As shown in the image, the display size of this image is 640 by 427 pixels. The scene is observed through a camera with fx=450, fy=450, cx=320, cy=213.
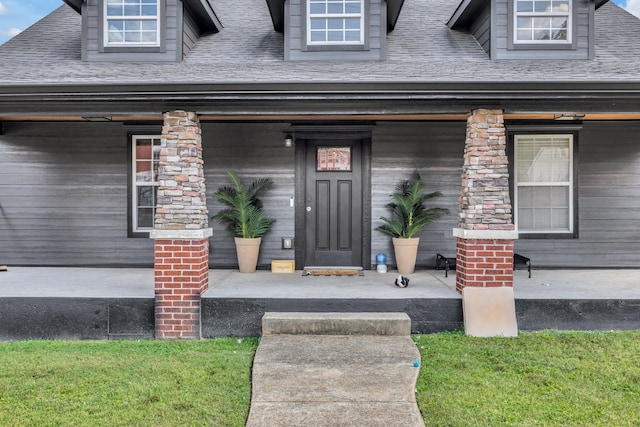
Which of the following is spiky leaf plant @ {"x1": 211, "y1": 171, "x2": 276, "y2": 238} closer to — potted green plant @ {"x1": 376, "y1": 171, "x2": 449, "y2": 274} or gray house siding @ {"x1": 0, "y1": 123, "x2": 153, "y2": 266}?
gray house siding @ {"x1": 0, "y1": 123, "x2": 153, "y2": 266}

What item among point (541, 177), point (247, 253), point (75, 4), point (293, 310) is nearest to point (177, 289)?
point (293, 310)

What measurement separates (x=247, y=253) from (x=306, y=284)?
1.29 metres

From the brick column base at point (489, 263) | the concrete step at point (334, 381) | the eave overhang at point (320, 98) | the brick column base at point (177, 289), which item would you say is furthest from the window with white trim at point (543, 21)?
the brick column base at point (177, 289)

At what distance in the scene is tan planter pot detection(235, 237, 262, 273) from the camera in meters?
6.54

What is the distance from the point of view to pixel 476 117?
4.97 metres

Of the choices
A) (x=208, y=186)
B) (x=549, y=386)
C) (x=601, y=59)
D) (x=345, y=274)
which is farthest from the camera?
(x=208, y=186)

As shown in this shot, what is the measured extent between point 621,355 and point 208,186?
560 cm

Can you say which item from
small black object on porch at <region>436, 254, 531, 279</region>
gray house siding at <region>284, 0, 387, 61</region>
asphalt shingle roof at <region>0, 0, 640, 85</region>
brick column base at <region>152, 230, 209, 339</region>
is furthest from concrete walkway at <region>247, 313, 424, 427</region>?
gray house siding at <region>284, 0, 387, 61</region>

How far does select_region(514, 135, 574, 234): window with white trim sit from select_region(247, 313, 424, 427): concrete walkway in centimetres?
334

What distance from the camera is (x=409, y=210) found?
6.47 m

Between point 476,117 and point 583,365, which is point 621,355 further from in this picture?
point 476,117

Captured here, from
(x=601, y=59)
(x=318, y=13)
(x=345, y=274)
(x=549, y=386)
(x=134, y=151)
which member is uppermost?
(x=318, y=13)

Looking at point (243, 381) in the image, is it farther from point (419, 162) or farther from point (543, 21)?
point (543, 21)

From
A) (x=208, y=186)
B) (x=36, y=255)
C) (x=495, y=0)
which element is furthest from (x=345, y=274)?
(x=36, y=255)
